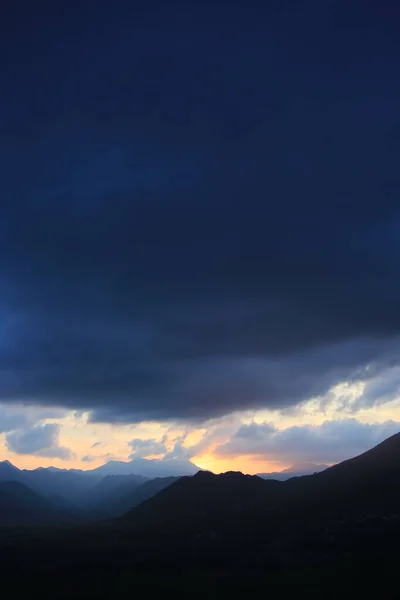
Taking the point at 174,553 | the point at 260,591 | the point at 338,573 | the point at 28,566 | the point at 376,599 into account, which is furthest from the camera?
the point at 174,553

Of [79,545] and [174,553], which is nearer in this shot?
[174,553]

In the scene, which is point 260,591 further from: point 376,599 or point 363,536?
point 363,536

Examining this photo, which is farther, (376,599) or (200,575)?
(200,575)

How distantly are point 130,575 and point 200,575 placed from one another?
1781cm

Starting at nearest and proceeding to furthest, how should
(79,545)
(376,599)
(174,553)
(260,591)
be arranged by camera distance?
(376,599) < (260,591) < (174,553) < (79,545)

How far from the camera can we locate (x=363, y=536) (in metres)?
168

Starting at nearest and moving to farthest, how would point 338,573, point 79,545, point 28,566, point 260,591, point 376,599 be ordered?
point 376,599 < point 260,591 < point 338,573 < point 28,566 < point 79,545

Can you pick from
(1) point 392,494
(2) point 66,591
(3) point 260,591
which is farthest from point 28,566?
(1) point 392,494

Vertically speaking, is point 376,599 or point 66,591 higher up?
point 66,591

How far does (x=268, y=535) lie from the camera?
190500 mm

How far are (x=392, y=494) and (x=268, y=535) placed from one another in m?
44.3

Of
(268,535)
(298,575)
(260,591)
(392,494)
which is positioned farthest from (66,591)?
(392,494)

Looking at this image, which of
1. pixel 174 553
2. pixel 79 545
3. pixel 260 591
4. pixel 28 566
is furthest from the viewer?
pixel 79 545

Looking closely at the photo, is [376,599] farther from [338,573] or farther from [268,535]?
[268,535]
